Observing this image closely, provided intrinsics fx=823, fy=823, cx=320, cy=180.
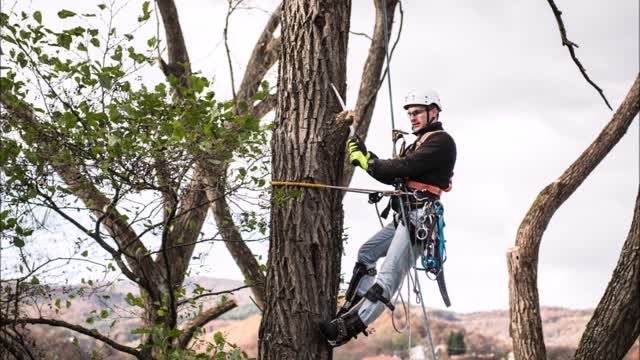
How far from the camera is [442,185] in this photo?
5.36 meters

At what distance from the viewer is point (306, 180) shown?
16.2 ft

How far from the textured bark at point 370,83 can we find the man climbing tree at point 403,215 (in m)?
3.46

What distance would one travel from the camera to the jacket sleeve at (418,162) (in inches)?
200

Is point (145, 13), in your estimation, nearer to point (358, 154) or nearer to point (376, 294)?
point (358, 154)

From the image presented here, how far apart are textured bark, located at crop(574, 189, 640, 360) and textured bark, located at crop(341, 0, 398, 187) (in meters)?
3.98

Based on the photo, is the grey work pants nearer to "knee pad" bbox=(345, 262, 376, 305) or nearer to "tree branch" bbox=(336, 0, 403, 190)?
"knee pad" bbox=(345, 262, 376, 305)

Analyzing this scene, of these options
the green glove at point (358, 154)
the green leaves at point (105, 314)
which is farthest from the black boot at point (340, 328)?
the green leaves at point (105, 314)

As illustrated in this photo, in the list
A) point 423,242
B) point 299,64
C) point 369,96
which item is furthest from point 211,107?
point 369,96

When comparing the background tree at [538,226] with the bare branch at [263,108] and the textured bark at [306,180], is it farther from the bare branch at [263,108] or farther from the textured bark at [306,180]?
the bare branch at [263,108]

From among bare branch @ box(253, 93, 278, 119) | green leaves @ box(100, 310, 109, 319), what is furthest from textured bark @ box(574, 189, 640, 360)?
bare branch @ box(253, 93, 278, 119)

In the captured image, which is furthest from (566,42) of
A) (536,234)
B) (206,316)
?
(206,316)

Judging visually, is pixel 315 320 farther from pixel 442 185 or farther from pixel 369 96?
pixel 369 96

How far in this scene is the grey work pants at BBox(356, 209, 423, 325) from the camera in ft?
16.4

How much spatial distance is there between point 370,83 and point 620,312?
175 inches
